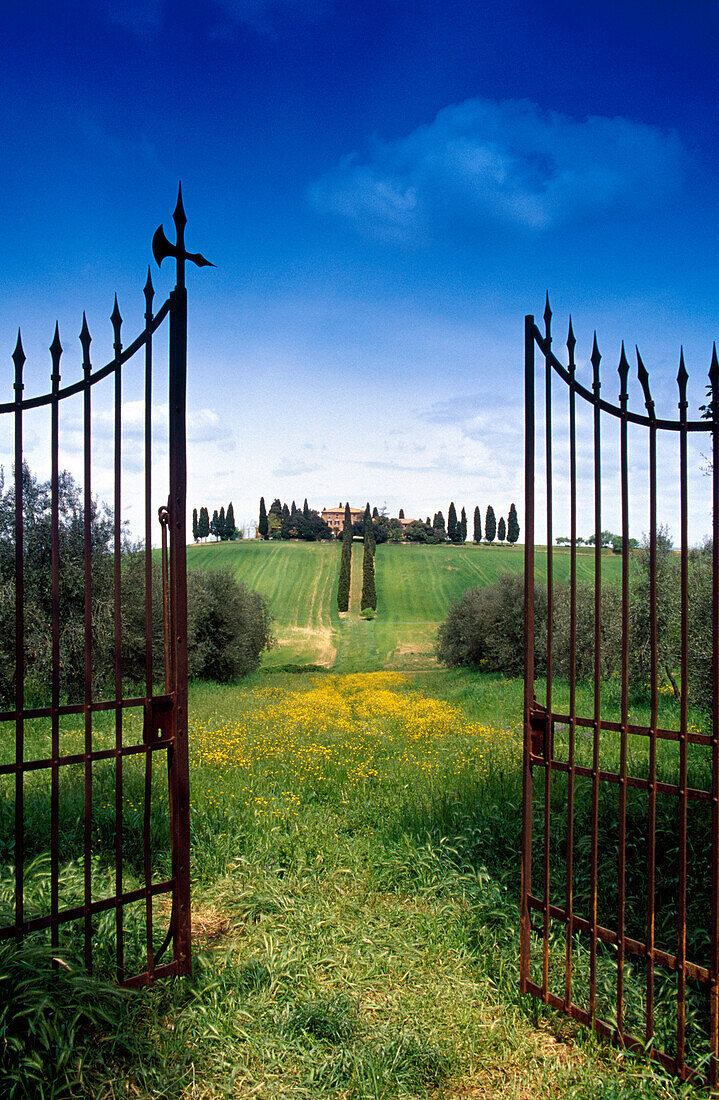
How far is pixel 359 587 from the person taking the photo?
207 ft

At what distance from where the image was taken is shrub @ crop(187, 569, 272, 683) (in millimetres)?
27422

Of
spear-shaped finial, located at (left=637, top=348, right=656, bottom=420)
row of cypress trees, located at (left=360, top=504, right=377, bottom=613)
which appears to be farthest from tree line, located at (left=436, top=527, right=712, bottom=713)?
row of cypress trees, located at (left=360, top=504, right=377, bottom=613)

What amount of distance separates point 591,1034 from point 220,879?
3.04 m

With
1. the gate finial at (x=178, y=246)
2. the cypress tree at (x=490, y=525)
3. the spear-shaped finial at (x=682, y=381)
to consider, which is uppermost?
the cypress tree at (x=490, y=525)

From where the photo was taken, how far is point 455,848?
5941mm

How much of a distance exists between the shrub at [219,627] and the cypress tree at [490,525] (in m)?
63.8

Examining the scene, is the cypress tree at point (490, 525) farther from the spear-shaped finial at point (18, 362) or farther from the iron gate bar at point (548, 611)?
the spear-shaped finial at point (18, 362)

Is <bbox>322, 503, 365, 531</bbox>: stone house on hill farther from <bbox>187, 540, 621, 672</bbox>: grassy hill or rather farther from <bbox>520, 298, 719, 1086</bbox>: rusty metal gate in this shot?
<bbox>520, 298, 719, 1086</bbox>: rusty metal gate

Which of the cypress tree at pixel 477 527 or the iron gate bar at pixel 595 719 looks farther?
the cypress tree at pixel 477 527

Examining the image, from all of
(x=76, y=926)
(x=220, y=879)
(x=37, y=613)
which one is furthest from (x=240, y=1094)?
(x=37, y=613)

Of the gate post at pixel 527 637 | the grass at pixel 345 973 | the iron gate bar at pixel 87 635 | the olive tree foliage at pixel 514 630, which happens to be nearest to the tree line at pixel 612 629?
the olive tree foliage at pixel 514 630

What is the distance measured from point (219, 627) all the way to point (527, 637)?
25610 mm

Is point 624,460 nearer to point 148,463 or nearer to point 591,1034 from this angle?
point 148,463

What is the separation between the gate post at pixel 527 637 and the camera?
4.27 metres
